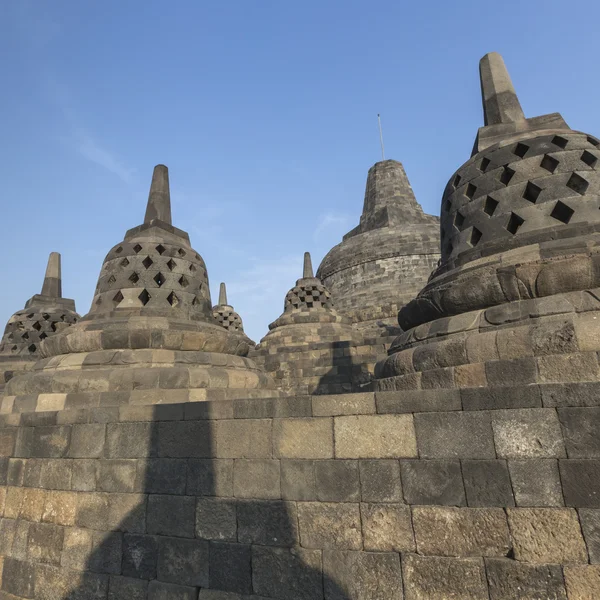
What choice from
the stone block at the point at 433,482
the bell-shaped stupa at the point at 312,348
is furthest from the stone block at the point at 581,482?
the bell-shaped stupa at the point at 312,348

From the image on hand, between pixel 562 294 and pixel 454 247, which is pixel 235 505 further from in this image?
pixel 454 247

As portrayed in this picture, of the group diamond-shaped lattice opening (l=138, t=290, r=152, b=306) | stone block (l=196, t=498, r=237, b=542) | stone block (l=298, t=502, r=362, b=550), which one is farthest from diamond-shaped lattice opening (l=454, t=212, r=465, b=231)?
diamond-shaped lattice opening (l=138, t=290, r=152, b=306)

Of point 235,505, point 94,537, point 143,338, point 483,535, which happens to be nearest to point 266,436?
point 235,505

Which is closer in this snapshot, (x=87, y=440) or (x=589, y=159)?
(x=87, y=440)

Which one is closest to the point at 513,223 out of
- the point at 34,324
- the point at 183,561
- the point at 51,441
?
the point at 183,561

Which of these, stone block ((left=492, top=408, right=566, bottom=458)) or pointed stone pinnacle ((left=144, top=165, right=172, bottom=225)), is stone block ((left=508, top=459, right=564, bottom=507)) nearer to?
stone block ((left=492, top=408, right=566, bottom=458))

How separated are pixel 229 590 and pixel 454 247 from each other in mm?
4503

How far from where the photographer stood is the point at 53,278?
1395 cm

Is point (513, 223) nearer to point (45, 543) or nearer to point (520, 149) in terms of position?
point (520, 149)

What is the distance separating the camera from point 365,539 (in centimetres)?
314

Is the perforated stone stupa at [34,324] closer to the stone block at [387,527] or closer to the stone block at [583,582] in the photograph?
the stone block at [387,527]

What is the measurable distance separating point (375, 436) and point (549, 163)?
3.97 m

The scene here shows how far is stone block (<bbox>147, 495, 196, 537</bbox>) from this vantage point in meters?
3.75

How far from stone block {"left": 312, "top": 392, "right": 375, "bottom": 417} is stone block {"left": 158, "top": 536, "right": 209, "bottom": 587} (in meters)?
1.66
